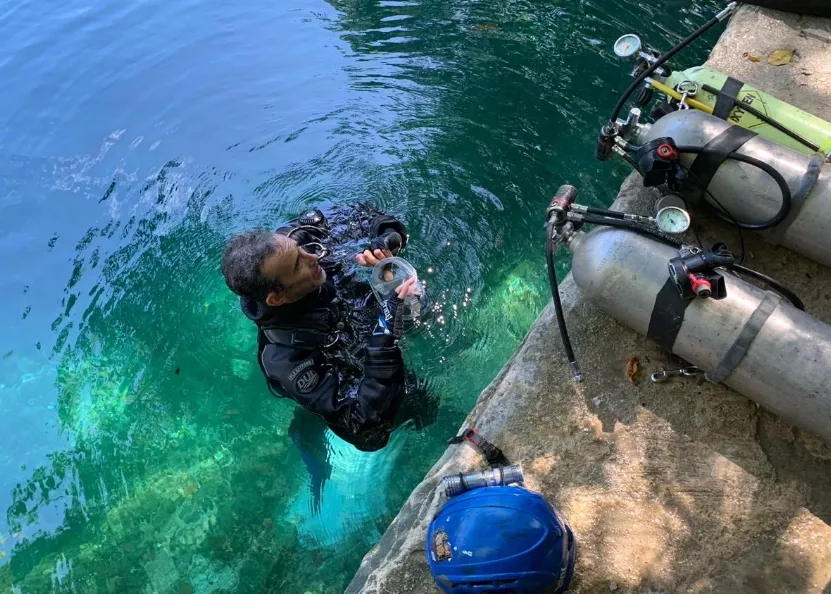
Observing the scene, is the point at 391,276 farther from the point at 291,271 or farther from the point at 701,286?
the point at 701,286

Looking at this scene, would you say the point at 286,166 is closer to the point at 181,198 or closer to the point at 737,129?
the point at 181,198

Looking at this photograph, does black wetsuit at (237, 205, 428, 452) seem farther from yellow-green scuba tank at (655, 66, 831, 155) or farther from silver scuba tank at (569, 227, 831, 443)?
yellow-green scuba tank at (655, 66, 831, 155)

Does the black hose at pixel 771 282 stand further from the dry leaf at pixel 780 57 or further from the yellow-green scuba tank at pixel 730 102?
the dry leaf at pixel 780 57

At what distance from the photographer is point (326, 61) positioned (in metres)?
7.21

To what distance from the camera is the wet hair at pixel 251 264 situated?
2891mm

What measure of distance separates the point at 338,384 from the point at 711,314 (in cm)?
193

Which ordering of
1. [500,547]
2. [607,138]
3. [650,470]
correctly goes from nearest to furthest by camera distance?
[500,547], [650,470], [607,138]

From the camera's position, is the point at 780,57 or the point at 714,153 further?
the point at 780,57

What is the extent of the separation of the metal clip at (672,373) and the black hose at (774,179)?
83cm

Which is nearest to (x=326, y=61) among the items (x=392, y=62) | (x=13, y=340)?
(x=392, y=62)

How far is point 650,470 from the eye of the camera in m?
2.77

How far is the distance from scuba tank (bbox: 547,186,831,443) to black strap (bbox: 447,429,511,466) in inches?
24.5

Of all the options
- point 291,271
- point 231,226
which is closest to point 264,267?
point 291,271

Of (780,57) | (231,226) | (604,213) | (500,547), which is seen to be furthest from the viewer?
(231,226)
